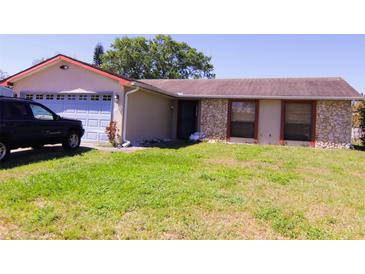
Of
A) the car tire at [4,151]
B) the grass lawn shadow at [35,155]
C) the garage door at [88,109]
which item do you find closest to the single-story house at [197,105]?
the garage door at [88,109]

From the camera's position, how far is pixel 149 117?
1435cm

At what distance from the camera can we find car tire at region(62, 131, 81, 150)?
10.1 metres

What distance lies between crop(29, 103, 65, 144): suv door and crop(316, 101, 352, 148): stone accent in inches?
465

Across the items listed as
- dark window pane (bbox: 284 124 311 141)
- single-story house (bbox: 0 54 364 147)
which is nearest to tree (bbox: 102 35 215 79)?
single-story house (bbox: 0 54 364 147)

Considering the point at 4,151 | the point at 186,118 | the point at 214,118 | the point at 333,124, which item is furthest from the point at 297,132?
the point at 4,151

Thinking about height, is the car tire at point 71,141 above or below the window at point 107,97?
below

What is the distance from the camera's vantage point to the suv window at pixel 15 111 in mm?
7918

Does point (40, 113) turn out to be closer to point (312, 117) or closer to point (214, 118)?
point (214, 118)

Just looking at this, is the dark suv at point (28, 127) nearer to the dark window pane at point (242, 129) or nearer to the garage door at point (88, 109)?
the garage door at point (88, 109)

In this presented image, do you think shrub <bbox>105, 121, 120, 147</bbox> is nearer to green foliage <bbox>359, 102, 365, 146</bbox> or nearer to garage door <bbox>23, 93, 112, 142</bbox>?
garage door <bbox>23, 93, 112, 142</bbox>

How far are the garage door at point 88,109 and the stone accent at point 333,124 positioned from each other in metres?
10.1

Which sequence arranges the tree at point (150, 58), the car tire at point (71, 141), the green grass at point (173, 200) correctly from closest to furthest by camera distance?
the green grass at point (173, 200) < the car tire at point (71, 141) < the tree at point (150, 58)
